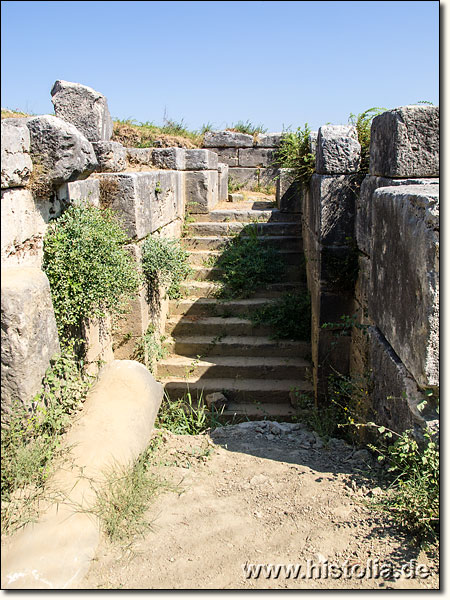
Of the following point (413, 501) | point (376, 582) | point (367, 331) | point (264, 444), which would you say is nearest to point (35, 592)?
point (376, 582)

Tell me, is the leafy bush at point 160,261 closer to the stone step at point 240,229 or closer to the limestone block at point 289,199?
the stone step at point 240,229

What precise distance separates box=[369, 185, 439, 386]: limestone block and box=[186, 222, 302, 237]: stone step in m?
4.30

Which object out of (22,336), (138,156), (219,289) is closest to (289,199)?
(219,289)

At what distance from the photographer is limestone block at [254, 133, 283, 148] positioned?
11.4m

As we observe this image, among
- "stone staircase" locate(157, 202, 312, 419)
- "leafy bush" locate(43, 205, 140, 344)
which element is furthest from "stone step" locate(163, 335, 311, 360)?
"leafy bush" locate(43, 205, 140, 344)

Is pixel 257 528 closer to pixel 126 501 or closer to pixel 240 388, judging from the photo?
pixel 126 501

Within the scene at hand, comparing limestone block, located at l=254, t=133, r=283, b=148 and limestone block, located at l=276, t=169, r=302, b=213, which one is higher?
limestone block, located at l=254, t=133, r=283, b=148

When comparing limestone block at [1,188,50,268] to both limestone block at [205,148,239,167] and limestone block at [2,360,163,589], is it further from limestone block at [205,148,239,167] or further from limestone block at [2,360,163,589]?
limestone block at [205,148,239,167]

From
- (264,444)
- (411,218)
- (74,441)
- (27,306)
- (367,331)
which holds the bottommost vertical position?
(264,444)

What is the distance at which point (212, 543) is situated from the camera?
8.87 feet

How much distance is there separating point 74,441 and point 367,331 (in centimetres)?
246

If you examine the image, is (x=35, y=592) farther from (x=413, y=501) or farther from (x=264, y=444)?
(x=264, y=444)

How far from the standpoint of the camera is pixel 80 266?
163 inches

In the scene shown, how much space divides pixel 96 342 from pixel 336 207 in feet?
9.21
